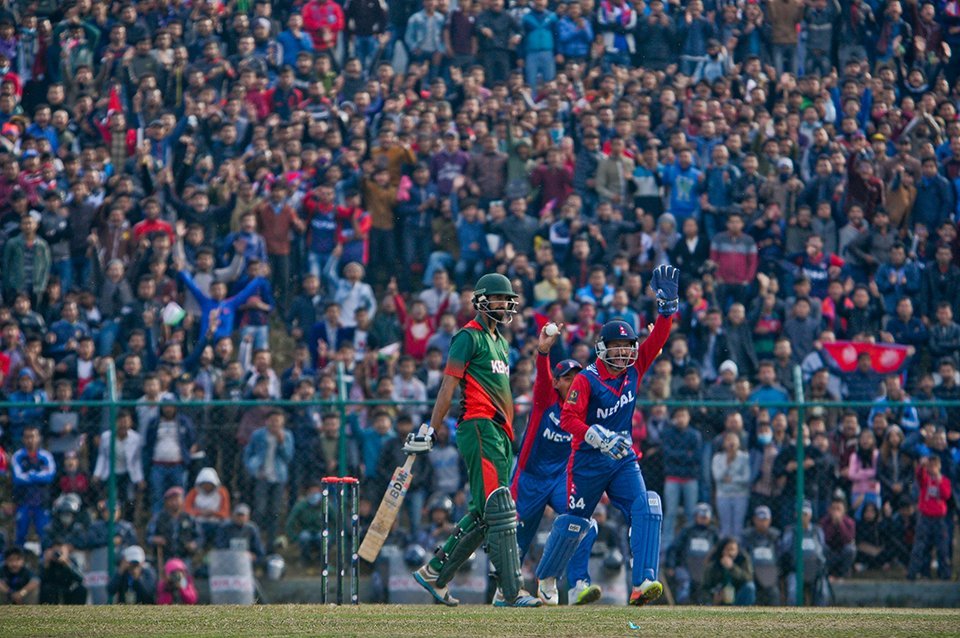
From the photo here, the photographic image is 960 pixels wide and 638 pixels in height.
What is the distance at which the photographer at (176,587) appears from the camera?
15.4m

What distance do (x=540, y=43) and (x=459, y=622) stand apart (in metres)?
13.4

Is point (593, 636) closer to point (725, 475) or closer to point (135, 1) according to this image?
point (725, 475)

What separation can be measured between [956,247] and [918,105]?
288cm

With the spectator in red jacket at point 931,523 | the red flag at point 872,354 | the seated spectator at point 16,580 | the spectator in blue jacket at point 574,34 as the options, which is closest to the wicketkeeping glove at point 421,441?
the seated spectator at point 16,580

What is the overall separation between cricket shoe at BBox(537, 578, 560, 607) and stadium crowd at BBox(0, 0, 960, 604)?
3363 millimetres

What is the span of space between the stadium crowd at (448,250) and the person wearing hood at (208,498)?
0.11ft

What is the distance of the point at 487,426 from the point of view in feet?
36.4

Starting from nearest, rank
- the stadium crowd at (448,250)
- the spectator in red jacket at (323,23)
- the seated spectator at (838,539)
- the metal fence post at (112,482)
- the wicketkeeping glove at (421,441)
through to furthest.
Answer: the wicketkeeping glove at (421,441) → the seated spectator at (838,539) → the metal fence post at (112,482) → the stadium crowd at (448,250) → the spectator in red jacket at (323,23)

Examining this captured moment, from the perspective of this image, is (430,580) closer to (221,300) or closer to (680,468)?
(680,468)

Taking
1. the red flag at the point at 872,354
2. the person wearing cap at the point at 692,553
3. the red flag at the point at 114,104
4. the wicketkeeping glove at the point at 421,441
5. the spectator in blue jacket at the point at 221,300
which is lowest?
the person wearing cap at the point at 692,553

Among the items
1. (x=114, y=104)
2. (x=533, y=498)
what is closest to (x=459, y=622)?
(x=533, y=498)

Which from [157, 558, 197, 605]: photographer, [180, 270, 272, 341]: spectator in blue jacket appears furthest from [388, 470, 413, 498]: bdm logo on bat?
[180, 270, 272, 341]: spectator in blue jacket

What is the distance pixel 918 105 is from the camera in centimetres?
2112

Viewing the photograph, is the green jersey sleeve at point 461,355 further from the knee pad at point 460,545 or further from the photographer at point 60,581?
the photographer at point 60,581
